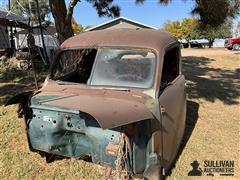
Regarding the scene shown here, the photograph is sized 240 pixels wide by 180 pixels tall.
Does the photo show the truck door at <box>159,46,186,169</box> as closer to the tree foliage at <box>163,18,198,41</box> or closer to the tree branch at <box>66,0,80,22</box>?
the tree branch at <box>66,0,80,22</box>

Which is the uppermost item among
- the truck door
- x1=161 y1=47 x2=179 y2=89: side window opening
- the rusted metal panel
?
the rusted metal panel

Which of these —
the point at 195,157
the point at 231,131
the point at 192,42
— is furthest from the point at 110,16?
the point at 192,42

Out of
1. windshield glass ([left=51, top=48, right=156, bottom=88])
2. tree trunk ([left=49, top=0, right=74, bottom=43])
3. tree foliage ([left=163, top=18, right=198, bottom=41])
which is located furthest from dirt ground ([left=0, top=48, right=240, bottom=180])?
tree foliage ([left=163, top=18, right=198, bottom=41])

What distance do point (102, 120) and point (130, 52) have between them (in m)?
1.70

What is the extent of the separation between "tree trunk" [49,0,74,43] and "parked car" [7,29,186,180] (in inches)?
135

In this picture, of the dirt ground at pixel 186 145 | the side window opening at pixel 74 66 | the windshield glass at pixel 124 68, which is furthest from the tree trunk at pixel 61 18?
the windshield glass at pixel 124 68

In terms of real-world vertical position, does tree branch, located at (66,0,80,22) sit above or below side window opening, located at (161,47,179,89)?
above

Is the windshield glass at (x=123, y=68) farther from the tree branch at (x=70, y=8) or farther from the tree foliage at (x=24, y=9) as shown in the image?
the tree foliage at (x=24, y=9)

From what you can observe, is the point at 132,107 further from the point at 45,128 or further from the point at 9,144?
the point at 9,144

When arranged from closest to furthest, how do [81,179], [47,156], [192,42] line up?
[81,179]
[47,156]
[192,42]

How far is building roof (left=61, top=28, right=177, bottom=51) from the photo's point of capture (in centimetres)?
431

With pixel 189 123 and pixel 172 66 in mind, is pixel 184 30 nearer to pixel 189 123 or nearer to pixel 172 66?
pixel 189 123

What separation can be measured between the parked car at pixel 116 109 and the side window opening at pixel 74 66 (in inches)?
1.4

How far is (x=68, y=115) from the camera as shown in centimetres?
353
